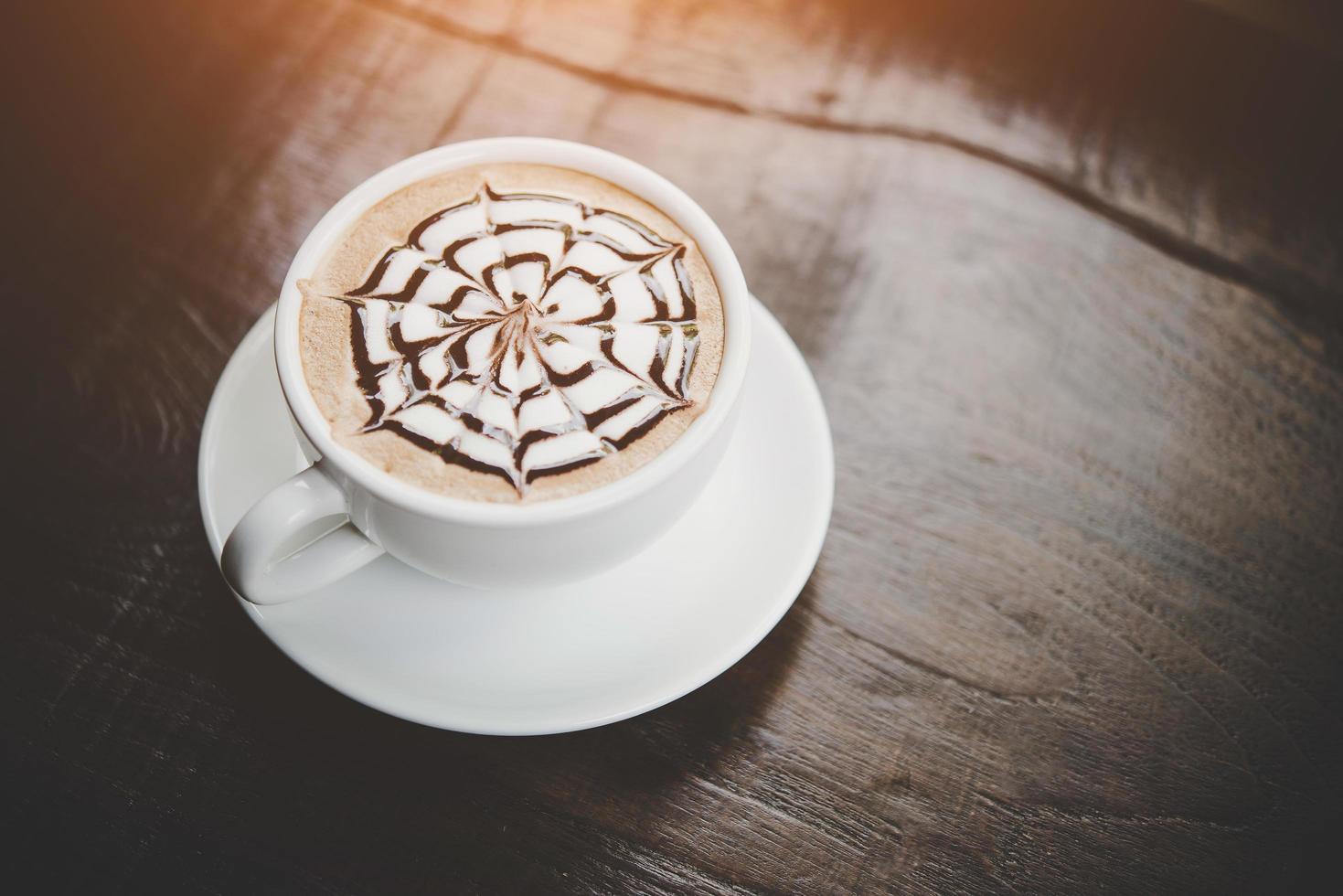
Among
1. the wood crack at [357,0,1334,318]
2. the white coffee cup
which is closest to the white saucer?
the white coffee cup

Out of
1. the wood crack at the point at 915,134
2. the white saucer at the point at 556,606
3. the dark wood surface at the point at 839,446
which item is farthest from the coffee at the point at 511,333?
the wood crack at the point at 915,134

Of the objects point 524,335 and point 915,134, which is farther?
point 915,134

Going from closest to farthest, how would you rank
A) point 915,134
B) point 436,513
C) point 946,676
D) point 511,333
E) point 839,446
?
point 436,513, point 511,333, point 946,676, point 839,446, point 915,134

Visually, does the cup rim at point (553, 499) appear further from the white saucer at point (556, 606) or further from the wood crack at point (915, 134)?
the wood crack at point (915, 134)

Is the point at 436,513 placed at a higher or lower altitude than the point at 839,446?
higher

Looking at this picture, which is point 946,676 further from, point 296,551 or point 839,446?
point 296,551

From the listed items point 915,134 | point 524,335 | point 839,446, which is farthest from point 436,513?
point 915,134

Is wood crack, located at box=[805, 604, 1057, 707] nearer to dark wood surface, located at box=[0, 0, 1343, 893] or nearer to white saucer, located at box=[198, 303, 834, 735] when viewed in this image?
dark wood surface, located at box=[0, 0, 1343, 893]
